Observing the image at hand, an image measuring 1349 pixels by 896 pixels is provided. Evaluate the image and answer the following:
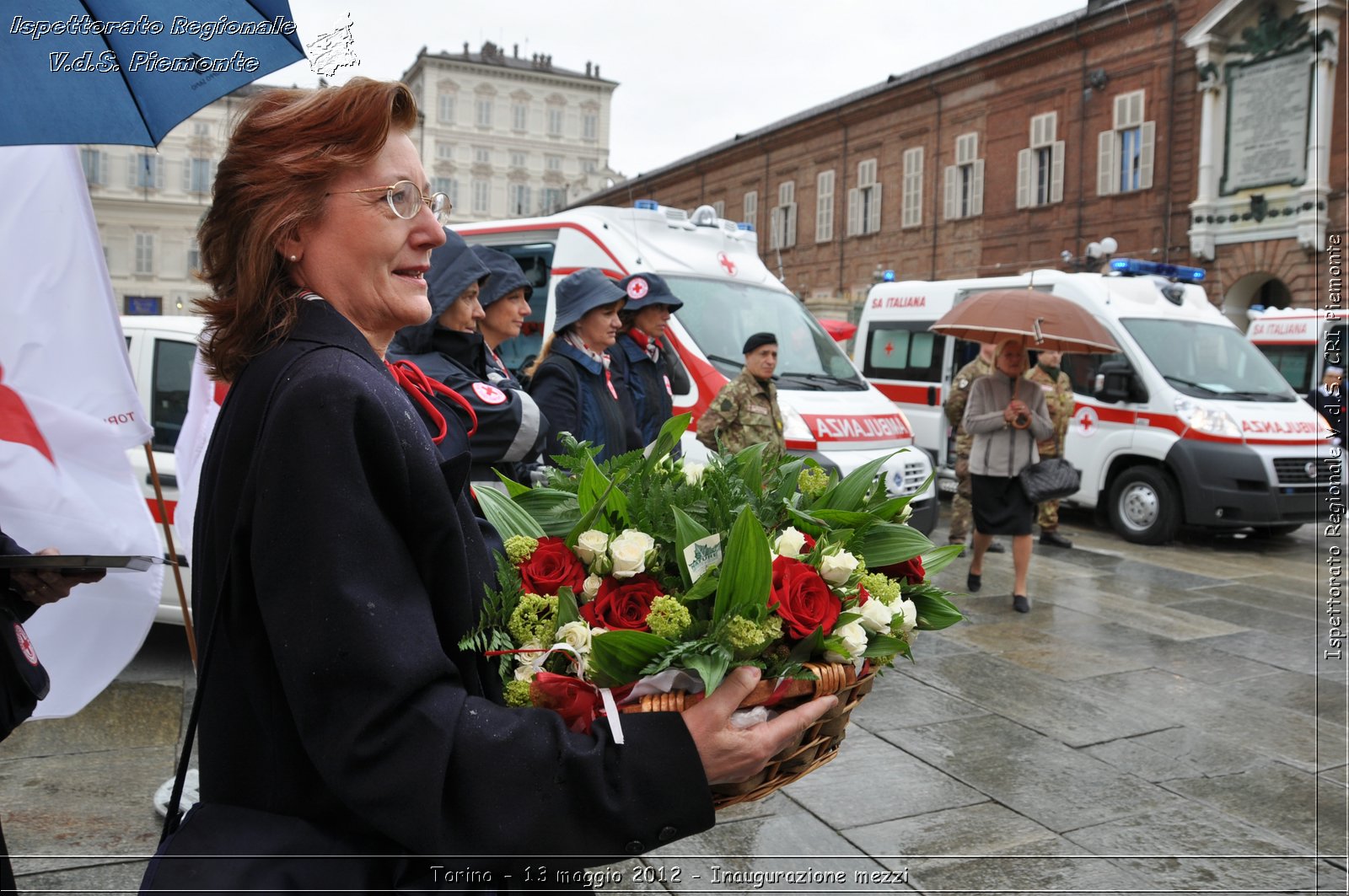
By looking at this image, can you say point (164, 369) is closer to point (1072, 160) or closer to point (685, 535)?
point (685, 535)

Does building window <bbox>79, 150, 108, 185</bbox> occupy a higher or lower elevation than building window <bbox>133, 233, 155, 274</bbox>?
higher

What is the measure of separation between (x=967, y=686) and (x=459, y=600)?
498cm

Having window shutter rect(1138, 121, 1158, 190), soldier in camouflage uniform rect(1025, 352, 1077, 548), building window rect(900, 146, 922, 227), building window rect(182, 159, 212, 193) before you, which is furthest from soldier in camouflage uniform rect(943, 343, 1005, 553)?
building window rect(182, 159, 212, 193)

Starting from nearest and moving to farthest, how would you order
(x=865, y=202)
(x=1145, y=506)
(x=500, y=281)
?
(x=500, y=281) → (x=1145, y=506) → (x=865, y=202)

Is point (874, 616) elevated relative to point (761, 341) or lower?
lower

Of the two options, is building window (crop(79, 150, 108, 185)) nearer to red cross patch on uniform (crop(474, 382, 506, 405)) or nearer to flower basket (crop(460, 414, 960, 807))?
red cross patch on uniform (crop(474, 382, 506, 405))

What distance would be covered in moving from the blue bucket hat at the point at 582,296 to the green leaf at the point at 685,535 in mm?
3478

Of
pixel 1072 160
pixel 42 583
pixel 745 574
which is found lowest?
pixel 42 583

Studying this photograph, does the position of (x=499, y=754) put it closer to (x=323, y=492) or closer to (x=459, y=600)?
(x=459, y=600)

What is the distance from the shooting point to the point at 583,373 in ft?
16.2

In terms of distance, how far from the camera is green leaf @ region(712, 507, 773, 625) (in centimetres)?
139

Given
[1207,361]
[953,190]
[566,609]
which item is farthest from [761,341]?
[953,190]

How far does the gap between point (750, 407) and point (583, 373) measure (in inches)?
97.4

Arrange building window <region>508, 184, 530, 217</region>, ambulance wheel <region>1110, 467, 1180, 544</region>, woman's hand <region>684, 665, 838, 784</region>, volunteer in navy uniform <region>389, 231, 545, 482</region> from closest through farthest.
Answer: woman's hand <region>684, 665, 838, 784</region> → volunteer in navy uniform <region>389, 231, 545, 482</region> → ambulance wheel <region>1110, 467, 1180, 544</region> → building window <region>508, 184, 530, 217</region>
